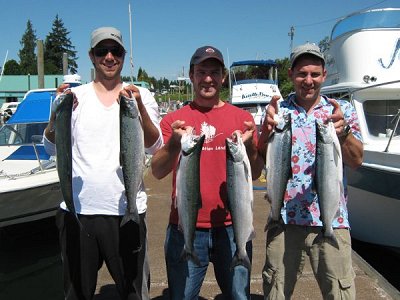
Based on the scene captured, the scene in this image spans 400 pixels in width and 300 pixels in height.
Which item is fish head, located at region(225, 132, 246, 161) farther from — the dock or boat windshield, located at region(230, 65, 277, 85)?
boat windshield, located at region(230, 65, 277, 85)

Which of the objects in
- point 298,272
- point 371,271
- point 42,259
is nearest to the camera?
point 298,272

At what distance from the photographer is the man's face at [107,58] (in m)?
3.00

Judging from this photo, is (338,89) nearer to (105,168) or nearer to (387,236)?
(387,236)

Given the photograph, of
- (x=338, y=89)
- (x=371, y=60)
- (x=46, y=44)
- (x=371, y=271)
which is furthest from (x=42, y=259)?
(x=46, y=44)

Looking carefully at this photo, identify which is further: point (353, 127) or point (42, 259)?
point (42, 259)

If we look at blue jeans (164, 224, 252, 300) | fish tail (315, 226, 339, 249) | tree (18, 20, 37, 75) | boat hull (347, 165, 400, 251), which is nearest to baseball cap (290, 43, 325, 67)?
fish tail (315, 226, 339, 249)

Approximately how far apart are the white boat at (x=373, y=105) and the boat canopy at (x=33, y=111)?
18.6 ft

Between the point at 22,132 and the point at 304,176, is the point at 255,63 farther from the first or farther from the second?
the point at 304,176

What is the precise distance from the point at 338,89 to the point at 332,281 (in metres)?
5.16

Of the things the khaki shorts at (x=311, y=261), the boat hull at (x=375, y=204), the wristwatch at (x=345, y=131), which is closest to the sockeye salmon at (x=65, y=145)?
the khaki shorts at (x=311, y=261)

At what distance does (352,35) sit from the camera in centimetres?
751

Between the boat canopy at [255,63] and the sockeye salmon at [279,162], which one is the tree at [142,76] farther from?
the sockeye salmon at [279,162]

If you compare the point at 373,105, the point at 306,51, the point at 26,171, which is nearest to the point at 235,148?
the point at 306,51

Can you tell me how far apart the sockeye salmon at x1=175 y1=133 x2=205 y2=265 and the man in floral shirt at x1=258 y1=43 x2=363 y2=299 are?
658mm
